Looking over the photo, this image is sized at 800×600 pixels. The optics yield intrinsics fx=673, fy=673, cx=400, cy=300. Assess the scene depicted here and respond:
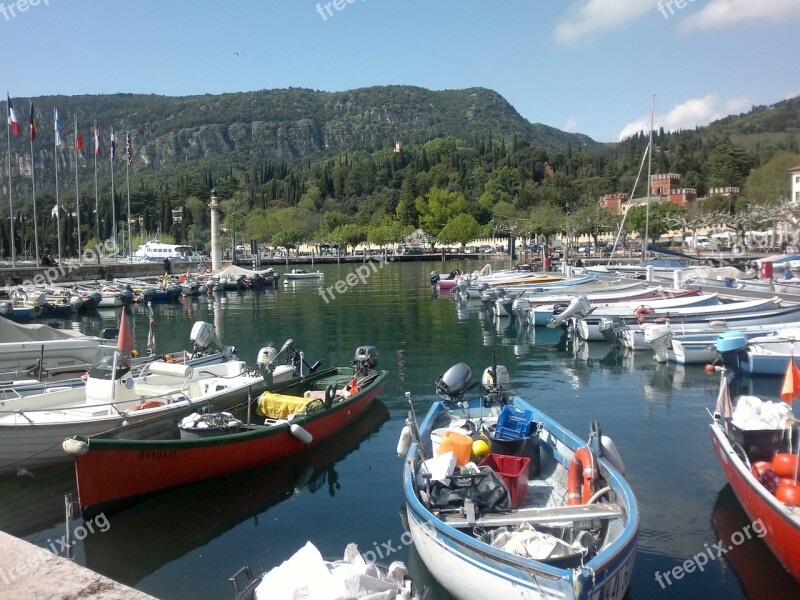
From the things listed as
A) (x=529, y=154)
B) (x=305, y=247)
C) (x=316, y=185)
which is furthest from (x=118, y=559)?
(x=529, y=154)

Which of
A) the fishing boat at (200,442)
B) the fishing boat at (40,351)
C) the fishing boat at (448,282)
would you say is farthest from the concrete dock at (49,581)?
the fishing boat at (448,282)

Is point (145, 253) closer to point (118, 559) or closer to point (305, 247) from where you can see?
point (305, 247)

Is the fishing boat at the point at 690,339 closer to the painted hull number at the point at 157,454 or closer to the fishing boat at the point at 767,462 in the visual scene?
the fishing boat at the point at 767,462

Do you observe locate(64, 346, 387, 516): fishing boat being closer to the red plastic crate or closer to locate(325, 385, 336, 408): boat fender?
locate(325, 385, 336, 408): boat fender

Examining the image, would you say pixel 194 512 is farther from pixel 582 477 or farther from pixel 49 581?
pixel 582 477

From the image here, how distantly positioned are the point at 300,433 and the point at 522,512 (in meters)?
5.61

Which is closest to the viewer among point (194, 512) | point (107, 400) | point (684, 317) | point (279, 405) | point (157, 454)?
point (157, 454)

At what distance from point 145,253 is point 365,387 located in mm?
78330

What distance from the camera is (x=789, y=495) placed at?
25.9ft

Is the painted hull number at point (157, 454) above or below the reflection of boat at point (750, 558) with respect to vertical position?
above

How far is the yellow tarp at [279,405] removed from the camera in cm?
1328

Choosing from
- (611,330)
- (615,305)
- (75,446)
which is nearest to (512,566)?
(75,446)

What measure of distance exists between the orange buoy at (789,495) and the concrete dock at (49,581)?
7.04 m

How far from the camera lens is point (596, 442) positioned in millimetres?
8578
